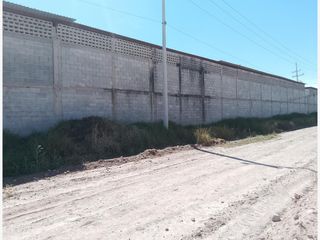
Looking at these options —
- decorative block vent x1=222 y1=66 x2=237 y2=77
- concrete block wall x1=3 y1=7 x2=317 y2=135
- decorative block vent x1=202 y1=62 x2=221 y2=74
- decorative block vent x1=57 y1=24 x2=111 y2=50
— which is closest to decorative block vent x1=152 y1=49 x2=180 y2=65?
concrete block wall x1=3 y1=7 x2=317 y2=135

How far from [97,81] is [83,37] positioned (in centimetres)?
205

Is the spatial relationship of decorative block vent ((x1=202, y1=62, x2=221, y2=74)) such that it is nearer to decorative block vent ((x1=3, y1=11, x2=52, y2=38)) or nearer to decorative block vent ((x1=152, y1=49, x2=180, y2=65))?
decorative block vent ((x1=152, y1=49, x2=180, y2=65))

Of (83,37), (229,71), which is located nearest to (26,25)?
(83,37)

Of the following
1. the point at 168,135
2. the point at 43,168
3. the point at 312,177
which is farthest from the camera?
the point at 168,135

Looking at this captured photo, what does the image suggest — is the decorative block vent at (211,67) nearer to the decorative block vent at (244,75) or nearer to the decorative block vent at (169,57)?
the decorative block vent at (169,57)

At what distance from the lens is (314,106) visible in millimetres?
52188

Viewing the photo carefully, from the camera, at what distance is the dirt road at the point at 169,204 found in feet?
14.6

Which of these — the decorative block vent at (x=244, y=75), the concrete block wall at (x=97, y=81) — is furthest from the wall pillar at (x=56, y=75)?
the decorative block vent at (x=244, y=75)

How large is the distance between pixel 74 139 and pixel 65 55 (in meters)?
3.93

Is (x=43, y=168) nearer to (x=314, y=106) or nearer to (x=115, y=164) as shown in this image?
(x=115, y=164)

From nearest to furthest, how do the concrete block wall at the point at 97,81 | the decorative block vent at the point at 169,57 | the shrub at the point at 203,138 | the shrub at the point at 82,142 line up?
1. the shrub at the point at 82,142
2. the concrete block wall at the point at 97,81
3. the shrub at the point at 203,138
4. the decorative block vent at the point at 169,57

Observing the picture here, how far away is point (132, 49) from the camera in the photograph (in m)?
17.3

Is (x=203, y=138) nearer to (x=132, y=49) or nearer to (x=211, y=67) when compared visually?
(x=132, y=49)

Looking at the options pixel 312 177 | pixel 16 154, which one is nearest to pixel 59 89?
pixel 16 154
